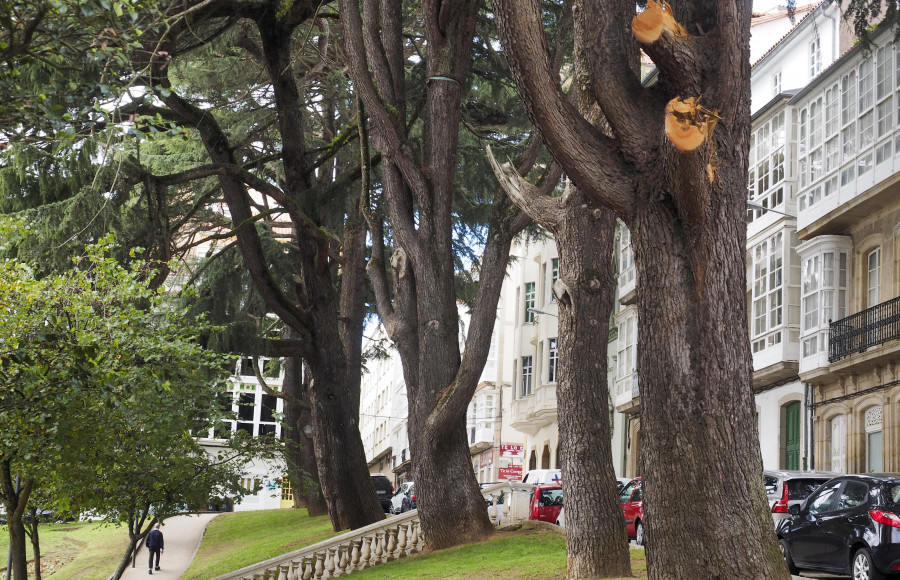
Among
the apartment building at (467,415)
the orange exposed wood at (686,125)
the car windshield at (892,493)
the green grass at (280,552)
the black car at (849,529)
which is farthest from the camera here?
the apartment building at (467,415)

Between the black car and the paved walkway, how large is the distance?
44.2ft

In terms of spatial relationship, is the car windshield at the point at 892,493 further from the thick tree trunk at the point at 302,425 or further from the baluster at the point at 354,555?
the thick tree trunk at the point at 302,425

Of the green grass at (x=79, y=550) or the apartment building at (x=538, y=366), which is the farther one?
the apartment building at (x=538, y=366)

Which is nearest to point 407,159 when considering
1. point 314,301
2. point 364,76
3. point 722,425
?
point 364,76

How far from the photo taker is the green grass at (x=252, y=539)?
79.7 feet

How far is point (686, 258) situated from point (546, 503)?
55.4ft

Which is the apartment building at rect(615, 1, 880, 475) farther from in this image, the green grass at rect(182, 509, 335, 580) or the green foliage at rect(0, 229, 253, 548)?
the green foliage at rect(0, 229, 253, 548)

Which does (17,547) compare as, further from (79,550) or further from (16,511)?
(79,550)

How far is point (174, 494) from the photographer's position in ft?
57.1

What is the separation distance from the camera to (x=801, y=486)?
1725 centimetres

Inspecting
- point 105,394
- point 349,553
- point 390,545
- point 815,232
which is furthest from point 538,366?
point 105,394

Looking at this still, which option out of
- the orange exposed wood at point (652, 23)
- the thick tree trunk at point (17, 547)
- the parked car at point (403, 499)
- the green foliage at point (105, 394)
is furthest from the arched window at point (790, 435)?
the orange exposed wood at point (652, 23)

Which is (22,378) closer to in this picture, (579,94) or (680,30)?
(579,94)

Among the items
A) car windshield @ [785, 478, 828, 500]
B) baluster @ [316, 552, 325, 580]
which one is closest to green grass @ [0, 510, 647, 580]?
baluster @ [316, 552, 325, 580]
